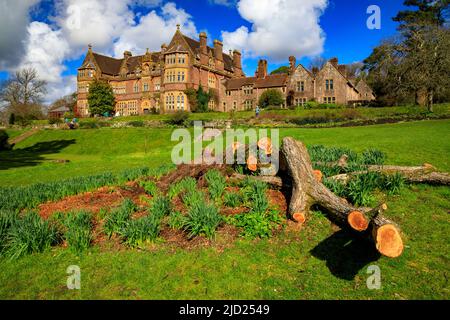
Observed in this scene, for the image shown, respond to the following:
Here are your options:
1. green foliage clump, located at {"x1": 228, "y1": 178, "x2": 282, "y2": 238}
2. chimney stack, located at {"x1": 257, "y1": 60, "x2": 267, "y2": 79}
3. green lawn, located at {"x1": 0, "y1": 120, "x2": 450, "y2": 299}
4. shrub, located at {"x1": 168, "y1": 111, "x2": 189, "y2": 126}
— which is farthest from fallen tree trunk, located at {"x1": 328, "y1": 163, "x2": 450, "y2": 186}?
chimney stack, located at {"x1": 257, "y1": 60, "x2": 267, "y2": 79}

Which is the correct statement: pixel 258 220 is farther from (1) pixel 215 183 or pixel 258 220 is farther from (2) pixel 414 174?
(2) pixel 414 174

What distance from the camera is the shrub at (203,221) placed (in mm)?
5570

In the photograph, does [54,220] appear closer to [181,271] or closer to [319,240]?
[181,271]

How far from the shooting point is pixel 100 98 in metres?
55.8

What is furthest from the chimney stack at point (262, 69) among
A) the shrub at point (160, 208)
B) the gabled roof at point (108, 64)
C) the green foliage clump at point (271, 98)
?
the shrub at point (160, 208)

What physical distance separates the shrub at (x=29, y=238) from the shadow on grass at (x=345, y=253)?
486cm

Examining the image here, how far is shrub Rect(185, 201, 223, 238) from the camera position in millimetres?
5570

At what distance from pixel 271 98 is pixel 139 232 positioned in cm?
4348

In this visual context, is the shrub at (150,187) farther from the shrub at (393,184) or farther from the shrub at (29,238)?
the shrub at (393,184)
